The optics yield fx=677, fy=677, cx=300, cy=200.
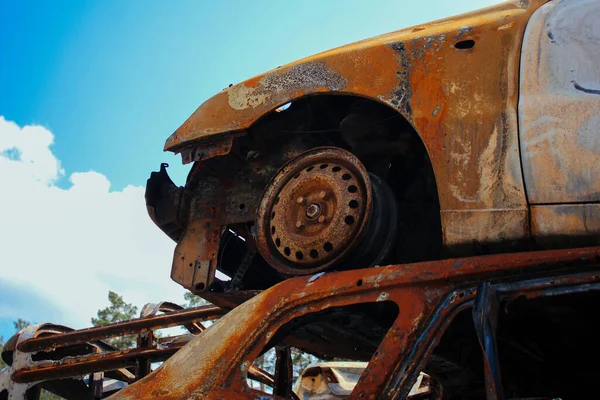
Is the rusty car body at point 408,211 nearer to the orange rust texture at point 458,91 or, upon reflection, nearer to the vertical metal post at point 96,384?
the orange rust texture at point 458,91

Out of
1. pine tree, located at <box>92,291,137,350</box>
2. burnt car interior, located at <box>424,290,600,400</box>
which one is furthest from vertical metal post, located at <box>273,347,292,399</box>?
pine tree, located at <box>92,291,137,350</box>

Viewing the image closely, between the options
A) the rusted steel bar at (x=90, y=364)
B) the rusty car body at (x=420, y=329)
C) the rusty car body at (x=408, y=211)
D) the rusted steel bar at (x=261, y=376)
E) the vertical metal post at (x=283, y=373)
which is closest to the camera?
the rusty car body at (x=420, y=329)

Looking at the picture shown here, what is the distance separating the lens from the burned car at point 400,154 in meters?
2.66

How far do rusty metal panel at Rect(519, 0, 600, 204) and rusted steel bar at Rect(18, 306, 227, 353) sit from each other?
10.9ft

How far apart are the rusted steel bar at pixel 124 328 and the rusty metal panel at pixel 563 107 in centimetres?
331

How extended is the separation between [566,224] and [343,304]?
92 centimetres

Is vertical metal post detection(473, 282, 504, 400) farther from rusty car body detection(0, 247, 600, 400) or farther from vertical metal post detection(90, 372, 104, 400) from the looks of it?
vertical metal post detection(90, 372, 104, 400)

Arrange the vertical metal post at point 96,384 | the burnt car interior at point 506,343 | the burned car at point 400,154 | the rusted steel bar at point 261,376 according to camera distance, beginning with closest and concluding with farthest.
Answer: the burned car at point 400,154 → the burnt car interior at point 506,343 → the rusted steel bar at point 261,376 → the vertical metal post at point 96,384

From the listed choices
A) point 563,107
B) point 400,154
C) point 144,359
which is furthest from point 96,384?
Result: point 563,107

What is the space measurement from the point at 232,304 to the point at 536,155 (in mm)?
2146

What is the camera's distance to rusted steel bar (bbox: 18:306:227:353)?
5477 mm

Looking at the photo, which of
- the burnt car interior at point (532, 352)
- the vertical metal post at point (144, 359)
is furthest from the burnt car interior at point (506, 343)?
the vertical metal post at point (144, 359)

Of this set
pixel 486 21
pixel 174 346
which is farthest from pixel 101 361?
pixel 486 21

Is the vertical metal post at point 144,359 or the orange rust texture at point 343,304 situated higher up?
the vertical metal post at point 144,359
